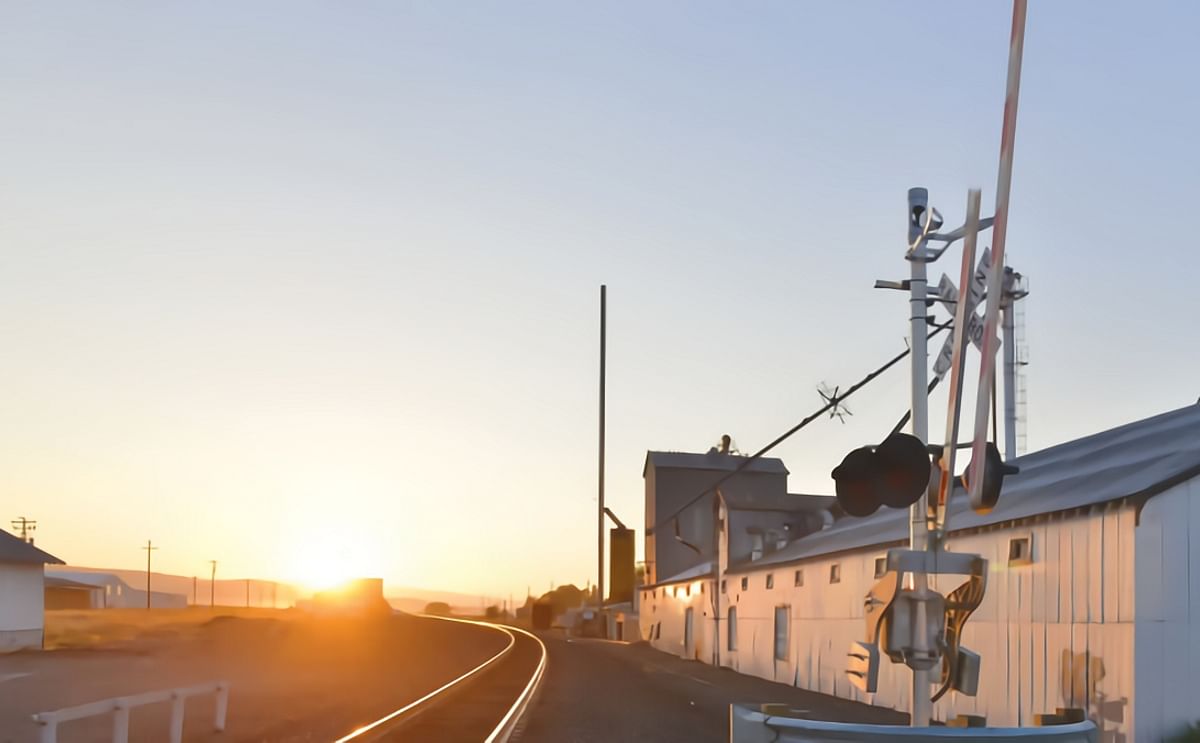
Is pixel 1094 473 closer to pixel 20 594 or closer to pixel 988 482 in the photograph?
pixel 988 482

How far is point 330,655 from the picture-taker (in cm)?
5556

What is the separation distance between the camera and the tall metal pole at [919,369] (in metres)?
7.35

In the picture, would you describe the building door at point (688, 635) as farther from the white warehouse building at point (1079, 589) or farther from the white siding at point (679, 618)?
the white warehouse building at point (1079, 589)

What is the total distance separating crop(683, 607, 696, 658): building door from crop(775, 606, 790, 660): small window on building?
1511cm

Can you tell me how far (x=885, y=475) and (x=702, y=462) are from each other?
206 ft

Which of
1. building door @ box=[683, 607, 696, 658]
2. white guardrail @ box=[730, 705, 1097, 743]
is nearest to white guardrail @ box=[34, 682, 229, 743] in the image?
white guardrail @ box=[730, 705, 1097, 743]

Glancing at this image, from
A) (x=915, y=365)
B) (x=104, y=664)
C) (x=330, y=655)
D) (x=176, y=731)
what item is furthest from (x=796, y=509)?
(x=915, y=365)

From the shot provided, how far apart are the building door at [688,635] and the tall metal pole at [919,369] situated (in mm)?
43640

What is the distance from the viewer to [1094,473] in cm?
2073

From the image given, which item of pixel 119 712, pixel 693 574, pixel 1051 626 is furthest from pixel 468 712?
pixel 693 574

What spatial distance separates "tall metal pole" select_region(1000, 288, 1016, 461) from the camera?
1291 inches

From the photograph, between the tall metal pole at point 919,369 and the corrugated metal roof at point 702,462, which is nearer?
the tall metal pole at point 919,369

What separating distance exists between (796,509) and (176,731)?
116ft

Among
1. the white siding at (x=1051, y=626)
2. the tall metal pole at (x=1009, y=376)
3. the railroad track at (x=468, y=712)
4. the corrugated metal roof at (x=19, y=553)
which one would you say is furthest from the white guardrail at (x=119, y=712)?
the corrugated metal roof at (x=19, y=553)
